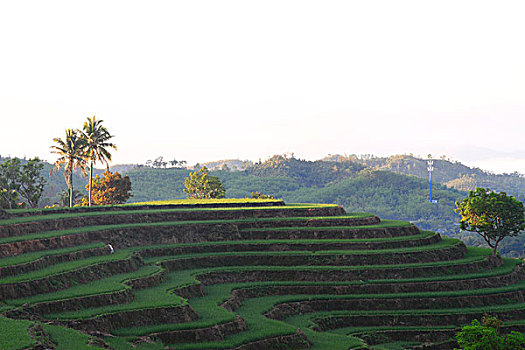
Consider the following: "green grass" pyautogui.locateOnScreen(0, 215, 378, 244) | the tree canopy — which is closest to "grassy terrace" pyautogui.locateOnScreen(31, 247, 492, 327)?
"green grass" pyautogui.locateOnScreen(0, 215, 378, 244)

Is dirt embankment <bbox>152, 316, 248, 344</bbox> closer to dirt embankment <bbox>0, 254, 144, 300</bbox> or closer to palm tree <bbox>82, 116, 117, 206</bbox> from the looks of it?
dirt embankment <bbox>0, 254, 144, 300</bbox>

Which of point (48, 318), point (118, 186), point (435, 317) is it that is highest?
point (118, 186)

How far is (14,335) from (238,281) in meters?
25.1

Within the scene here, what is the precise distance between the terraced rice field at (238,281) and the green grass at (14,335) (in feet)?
0.14

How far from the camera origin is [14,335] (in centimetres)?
2183

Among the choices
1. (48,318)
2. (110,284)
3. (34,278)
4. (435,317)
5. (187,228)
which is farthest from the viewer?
(187,228)

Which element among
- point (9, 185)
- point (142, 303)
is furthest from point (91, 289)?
point (9, 185)

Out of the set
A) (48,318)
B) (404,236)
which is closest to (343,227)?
(404,236)

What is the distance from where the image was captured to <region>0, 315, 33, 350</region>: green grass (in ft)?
67.5

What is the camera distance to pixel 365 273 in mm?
45594

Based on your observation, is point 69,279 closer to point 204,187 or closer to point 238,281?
point 238,281

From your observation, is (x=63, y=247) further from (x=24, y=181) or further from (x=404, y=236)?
(x=24, y=181)

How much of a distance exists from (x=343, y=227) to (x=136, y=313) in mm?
27269

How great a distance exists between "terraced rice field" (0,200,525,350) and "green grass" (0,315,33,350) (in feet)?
0.14
